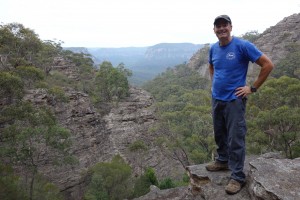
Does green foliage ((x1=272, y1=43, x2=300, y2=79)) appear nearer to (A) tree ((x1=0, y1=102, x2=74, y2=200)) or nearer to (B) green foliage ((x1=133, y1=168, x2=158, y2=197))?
(B) green foliage ((x1=133, y1=168, x2=158, y2=197))

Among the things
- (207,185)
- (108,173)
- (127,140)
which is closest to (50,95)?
(127,140)

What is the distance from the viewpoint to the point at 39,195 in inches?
563

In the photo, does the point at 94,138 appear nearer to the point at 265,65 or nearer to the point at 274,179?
the point at 274,179

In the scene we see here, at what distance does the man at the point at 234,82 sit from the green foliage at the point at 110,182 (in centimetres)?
1519

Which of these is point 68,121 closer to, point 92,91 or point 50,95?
point 50,95

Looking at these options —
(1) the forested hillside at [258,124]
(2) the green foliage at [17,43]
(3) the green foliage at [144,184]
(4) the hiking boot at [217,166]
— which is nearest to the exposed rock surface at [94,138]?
(1) the forested hillside at [258,124]

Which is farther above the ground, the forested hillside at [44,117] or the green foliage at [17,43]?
the green foliage at [17,43]

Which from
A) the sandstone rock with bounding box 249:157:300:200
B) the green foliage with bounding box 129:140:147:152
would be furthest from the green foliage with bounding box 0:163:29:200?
the green foliage with bounding box 129:140:147:152

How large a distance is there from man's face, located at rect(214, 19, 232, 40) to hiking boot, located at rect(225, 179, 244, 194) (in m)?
1.93

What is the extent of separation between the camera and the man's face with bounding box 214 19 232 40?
354 centimetres

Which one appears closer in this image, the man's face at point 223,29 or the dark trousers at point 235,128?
the man's face at point 223,29

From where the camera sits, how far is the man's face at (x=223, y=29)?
3.54 metres

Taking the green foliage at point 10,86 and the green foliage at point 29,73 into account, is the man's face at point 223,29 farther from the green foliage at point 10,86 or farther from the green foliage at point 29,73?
the green foliage at point 29,73

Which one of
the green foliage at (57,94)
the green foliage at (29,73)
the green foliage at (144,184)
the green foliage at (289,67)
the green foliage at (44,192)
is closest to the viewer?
the green foliage at (44,192)
